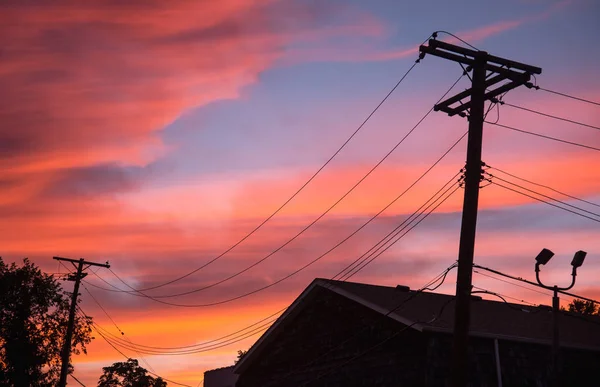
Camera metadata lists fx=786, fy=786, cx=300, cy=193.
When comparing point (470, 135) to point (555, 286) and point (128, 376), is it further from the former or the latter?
point (128, 376)

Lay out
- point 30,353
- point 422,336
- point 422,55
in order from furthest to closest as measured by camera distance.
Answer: point 30,353 < point 422,336 < point 422,55

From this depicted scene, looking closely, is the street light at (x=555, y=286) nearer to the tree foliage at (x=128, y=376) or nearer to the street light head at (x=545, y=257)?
the street light head at (x=545, y=257)

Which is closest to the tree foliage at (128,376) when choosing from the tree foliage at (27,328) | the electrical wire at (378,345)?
the tree foliage at (27,328)

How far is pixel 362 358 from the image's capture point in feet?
101

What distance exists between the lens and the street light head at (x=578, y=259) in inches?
993

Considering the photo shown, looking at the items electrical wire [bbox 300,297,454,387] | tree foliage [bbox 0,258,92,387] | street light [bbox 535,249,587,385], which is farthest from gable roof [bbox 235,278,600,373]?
tree foliage [bbox 0,258,92,387]

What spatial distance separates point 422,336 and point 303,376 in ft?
25.7

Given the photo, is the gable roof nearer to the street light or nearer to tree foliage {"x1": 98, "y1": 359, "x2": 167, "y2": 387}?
the street light

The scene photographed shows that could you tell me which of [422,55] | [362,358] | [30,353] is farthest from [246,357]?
[30,353]

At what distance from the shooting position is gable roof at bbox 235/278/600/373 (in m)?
28.3

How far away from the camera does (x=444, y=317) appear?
97.5ft

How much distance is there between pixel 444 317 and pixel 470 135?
10536 millimetres

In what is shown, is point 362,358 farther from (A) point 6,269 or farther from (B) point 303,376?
(A) point 6,269

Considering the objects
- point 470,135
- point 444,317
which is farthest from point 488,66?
point 444,317
